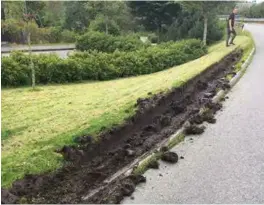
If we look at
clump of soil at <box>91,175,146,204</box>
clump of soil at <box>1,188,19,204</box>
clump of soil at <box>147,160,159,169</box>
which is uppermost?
clump of soil at <box>1,188,19,204</box>

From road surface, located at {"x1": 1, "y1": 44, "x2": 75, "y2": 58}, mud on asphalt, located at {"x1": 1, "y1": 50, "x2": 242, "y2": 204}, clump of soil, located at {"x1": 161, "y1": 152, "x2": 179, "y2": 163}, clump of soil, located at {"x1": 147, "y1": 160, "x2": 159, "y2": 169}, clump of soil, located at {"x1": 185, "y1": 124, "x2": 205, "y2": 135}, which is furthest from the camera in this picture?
road surface, located at {"x1": 1, "y1": 44, "x2": 75, "y2": 58}

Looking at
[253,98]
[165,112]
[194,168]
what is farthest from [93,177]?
[253,98]

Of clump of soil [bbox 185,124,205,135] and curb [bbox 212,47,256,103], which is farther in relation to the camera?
curb [bbox 212,47,256,103]

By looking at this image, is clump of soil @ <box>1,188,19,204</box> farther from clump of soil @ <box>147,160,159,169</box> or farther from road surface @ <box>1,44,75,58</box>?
road surface @ <box>1,44,75,58</box>

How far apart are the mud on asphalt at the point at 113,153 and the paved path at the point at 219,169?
1.01ft

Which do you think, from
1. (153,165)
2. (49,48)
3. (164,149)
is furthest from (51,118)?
(49,48)

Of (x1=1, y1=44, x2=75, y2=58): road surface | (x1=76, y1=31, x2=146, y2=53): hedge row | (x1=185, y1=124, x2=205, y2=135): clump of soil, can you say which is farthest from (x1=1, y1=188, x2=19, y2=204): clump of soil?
(x1=1, y1=44, x2=75, y2=58): road surface

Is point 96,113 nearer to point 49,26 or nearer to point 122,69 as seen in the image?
point 122,69

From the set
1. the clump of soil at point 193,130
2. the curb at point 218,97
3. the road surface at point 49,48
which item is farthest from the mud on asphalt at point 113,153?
the road surface at point 49,48

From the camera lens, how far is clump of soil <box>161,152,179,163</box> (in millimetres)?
6492

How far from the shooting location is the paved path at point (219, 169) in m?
5.42

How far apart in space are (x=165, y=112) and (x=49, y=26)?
27.0 meters

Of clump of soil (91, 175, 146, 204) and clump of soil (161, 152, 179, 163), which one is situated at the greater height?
clump of soil (91, 175, 146, 204)

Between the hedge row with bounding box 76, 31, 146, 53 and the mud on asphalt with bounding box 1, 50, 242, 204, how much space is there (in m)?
13.6
